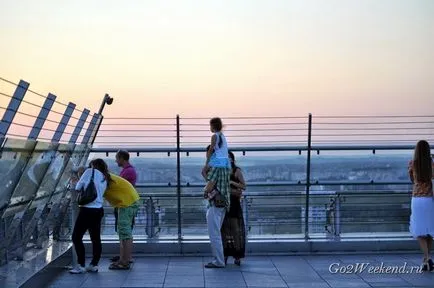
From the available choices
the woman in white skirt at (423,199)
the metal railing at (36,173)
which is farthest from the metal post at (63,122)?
the woman in white skirt at (423,199)

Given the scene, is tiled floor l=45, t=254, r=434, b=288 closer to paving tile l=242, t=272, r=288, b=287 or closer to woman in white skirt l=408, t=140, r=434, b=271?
paving tile l=242, t=272, r=288, b=287

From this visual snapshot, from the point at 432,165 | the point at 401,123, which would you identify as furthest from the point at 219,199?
the point at 401,123

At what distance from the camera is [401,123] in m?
11.2

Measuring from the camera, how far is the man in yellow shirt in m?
9.17

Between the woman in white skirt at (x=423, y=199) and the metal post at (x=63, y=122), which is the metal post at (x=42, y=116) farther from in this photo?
the woman in white skirt at (x=423, y=199)

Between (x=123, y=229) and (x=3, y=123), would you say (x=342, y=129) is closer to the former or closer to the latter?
(x=123, y=229)

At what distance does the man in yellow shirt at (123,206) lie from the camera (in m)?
9.17

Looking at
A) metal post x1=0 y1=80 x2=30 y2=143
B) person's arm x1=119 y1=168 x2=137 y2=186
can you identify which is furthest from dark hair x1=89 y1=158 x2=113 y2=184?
metal post x1=0 y1=80 x2=30 y2=143

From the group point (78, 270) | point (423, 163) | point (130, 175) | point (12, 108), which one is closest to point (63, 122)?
point (130, 175)

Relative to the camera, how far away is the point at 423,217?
356 inches

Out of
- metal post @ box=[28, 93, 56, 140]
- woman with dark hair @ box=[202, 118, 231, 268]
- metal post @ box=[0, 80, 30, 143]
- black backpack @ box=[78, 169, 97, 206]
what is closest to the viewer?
metal post @ box=[0, 80, 30, 143]

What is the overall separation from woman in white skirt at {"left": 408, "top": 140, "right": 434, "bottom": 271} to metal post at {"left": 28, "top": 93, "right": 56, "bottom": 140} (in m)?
4.55

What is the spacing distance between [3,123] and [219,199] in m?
3.67

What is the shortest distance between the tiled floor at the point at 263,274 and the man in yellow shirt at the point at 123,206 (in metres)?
0.21
